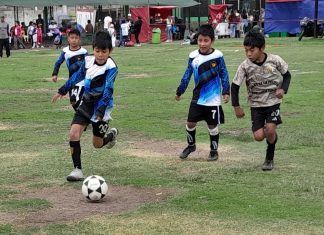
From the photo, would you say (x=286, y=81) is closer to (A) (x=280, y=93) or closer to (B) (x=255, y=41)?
(A) (x=280, y=93)

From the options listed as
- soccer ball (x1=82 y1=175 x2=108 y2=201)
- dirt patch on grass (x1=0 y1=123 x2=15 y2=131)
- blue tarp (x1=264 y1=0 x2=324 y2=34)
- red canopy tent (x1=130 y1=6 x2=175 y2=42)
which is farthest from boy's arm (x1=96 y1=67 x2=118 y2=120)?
red canopy tent (x1=130 y1=6 x2=175 y2=42)

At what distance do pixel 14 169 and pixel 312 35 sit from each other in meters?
34.0

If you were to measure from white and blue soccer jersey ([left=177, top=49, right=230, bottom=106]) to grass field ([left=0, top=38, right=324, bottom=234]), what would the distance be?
2.61 ft

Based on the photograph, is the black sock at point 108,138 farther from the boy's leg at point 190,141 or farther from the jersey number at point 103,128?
the boy's leg at point 190,141

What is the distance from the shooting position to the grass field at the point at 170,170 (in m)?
5.52

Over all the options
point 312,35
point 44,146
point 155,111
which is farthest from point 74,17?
point 44,146

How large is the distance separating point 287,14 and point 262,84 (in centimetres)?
3645

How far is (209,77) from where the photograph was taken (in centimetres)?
816

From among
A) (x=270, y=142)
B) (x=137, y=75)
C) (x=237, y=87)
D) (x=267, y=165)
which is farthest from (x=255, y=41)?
(x=137, y=75)

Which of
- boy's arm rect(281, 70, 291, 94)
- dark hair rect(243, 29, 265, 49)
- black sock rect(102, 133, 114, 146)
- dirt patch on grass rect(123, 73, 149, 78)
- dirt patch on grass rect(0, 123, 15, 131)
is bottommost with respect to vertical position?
dirt patch on grass rect(123, 73, 149, 78)

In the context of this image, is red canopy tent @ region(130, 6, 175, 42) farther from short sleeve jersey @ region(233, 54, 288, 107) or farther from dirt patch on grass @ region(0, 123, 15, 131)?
short sleeve jersey @ region(233, 54, 288, 107)

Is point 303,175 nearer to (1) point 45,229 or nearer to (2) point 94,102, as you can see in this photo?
(2) point 94,102

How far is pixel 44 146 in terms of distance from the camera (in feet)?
30.8

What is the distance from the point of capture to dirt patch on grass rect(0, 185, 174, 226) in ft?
18.8
